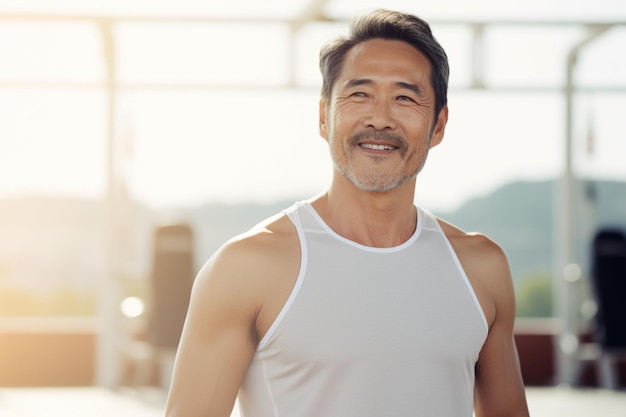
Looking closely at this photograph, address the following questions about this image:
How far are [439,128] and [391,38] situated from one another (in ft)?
0.54

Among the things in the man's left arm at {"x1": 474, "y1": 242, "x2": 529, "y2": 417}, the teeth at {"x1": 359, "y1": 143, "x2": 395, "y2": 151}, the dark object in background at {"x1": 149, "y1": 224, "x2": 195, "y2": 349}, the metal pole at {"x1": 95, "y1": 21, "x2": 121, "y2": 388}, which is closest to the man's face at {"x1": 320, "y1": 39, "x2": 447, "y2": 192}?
the teeth at {"x1": 359, "y1": 143, "x2": 395, "y2": 151}

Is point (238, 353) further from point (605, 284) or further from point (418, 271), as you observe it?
point (605, 284)

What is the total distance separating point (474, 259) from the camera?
1.47m

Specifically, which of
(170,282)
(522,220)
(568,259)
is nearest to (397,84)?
(170,282)

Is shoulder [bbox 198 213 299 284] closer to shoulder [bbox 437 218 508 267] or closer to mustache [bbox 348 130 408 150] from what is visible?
mustache [bbox 348 130 408 150]

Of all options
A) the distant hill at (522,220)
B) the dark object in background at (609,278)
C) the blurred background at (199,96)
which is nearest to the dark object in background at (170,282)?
the blurred background at (199,96)

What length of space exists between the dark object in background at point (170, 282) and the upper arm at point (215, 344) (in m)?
4.06

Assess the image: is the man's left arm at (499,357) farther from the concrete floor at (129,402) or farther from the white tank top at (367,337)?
the concrete floor at (129,402)

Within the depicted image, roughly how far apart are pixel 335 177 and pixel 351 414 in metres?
0.35

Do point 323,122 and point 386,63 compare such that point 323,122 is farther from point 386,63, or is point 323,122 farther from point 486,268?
point 486,268

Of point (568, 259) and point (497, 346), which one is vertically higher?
point (497, 346)

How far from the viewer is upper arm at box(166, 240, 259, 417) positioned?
1281mm

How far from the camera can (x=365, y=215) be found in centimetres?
142

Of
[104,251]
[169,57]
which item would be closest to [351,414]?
[104,251]
